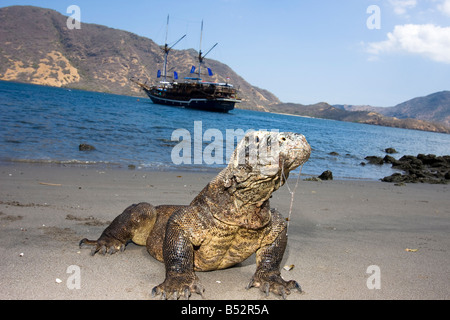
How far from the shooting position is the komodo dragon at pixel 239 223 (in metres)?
3.34

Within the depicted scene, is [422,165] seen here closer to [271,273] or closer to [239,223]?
[271,273]

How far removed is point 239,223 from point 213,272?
899 millimetres

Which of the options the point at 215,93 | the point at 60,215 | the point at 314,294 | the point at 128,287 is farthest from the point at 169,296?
the point at 215,93

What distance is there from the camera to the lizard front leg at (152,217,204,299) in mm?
3543

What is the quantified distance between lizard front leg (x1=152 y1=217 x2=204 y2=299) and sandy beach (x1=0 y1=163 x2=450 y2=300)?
140mm

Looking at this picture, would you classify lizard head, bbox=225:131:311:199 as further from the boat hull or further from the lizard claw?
the boat hull

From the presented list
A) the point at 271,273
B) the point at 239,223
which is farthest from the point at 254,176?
the point at 271,273

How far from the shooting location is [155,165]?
49.7 feet

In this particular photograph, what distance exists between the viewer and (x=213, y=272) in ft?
14.1

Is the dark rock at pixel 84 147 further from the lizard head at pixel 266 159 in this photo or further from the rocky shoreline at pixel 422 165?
the rocky shoreline at pixel 422 165

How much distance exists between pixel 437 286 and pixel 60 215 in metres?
5.44

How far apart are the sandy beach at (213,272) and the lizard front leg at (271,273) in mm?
105

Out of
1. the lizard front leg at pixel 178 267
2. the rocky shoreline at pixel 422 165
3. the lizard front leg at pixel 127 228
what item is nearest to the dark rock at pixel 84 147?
the lizard front leg at pixel 127 228

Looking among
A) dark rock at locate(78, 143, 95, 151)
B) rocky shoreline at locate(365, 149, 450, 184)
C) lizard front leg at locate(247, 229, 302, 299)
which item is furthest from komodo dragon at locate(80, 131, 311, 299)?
rocky shoreline at locate(365, 149, 450, 184)
